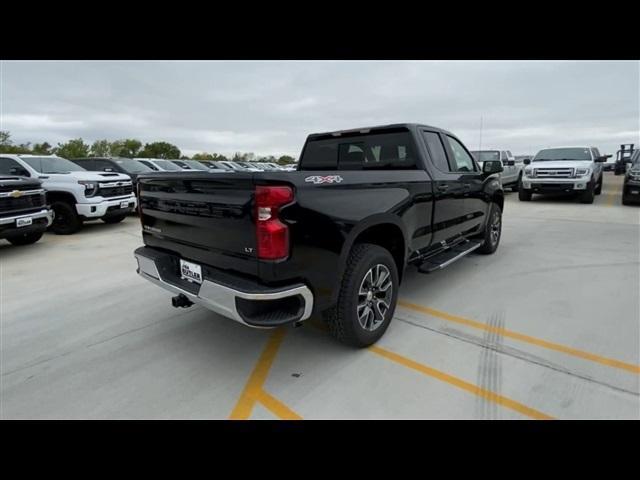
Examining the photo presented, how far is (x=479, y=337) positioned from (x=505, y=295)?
1.22 metres

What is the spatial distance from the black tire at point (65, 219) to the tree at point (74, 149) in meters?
47.4

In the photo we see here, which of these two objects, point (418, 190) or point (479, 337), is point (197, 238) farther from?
point (479, 337)

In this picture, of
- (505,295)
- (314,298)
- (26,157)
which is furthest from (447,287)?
(26,157)

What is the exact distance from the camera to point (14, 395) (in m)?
2.47

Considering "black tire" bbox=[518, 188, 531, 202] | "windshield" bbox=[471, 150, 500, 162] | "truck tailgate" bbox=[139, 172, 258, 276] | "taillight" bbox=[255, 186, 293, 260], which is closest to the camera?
"taillight" bbox=[255, 186, 293, 260]

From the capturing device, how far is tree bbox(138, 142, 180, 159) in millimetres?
58469

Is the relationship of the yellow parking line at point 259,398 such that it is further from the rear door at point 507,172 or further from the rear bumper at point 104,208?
the rear door at point 507,172

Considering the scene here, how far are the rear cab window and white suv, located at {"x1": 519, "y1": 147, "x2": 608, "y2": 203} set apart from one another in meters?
10.4

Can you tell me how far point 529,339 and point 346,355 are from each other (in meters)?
1.59

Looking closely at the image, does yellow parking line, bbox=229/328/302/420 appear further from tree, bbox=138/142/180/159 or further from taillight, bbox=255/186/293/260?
tree, bbox=138/142/180/159

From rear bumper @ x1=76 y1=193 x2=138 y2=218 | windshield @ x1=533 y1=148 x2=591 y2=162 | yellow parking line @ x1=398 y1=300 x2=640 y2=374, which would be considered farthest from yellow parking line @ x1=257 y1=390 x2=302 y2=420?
windshield @ x1=533 y1=148 x2=591 y2=162

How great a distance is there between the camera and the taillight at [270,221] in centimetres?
216

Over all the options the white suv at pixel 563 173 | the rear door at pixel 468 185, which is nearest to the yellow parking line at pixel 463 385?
the rear door at pixel 468 185

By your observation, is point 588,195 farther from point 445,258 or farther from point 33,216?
point 33,216
